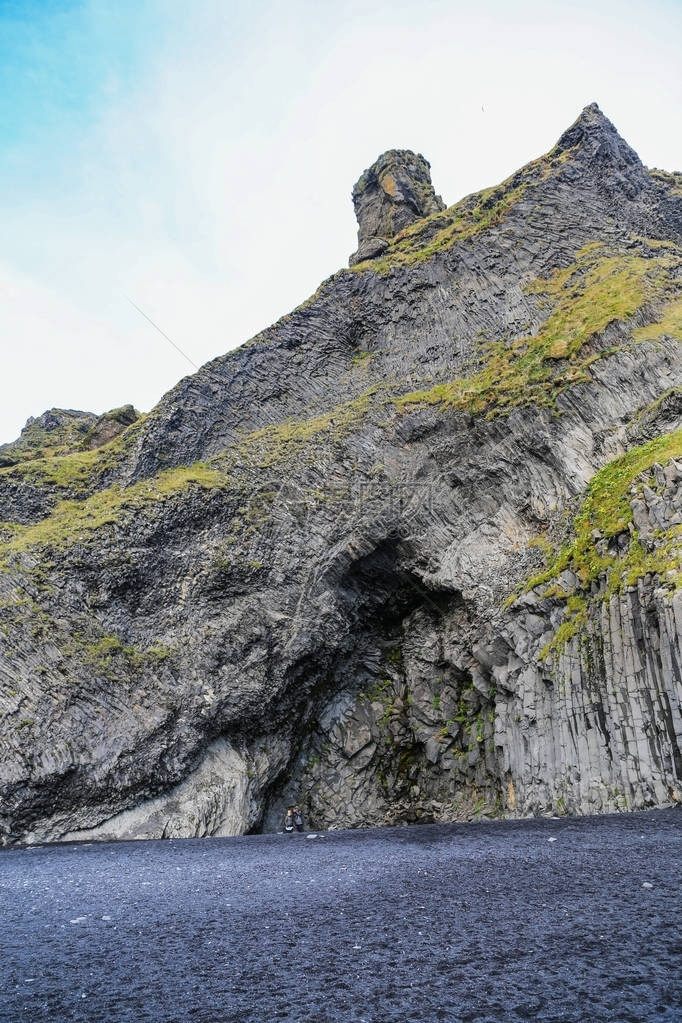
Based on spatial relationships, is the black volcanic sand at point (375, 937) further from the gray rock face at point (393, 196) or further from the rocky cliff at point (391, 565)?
the gray rock face at point (393, 196)

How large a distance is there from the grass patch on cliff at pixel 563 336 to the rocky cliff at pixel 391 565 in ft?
0.50

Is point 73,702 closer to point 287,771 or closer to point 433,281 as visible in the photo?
point 287,771

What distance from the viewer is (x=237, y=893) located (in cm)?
874

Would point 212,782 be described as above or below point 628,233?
below

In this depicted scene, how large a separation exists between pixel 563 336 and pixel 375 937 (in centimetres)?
2564

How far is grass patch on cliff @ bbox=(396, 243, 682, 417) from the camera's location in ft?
82.6

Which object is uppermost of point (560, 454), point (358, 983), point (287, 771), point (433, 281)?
point (433, 281)

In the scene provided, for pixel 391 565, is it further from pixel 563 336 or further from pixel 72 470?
pixel 72 470

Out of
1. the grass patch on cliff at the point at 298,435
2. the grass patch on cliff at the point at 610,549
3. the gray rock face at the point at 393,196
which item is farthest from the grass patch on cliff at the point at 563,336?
the gray rock face at the point at 393,196

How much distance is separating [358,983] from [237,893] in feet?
15.4

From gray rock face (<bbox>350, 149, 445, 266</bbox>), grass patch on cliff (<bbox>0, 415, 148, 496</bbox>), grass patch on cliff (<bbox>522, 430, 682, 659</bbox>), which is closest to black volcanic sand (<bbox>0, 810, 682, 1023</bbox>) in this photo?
grass patch on cliff (<bbox>522, 430, 682, 659</bbox>)

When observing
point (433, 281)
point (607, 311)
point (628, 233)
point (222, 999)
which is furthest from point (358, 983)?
point (628, 233)

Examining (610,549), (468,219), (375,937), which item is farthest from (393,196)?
(375,937)

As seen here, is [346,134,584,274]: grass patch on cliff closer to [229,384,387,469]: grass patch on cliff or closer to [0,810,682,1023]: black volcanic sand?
[229,384,387,469]: grass patch on cliff
